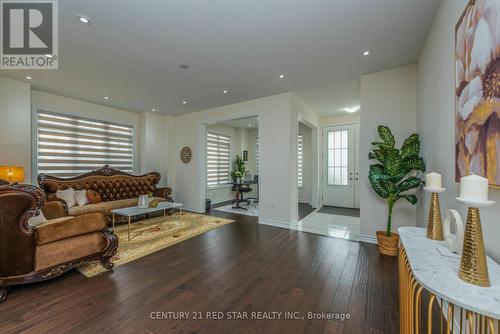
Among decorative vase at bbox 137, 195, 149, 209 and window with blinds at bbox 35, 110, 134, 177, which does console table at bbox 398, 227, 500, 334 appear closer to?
decorative vase at bbox 137, 195, 149, 209

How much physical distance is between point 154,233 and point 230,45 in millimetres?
3375

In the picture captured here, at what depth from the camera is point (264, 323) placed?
1.71 meters

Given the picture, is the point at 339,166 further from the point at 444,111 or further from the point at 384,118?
the point at 444,111

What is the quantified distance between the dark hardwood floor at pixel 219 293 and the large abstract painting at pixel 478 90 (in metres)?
1.40

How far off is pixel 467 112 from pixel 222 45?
2531 mm

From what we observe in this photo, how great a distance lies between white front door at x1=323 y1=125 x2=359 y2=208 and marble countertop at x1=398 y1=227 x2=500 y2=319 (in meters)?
5.08

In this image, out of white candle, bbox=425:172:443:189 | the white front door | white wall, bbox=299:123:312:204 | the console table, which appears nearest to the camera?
the console table

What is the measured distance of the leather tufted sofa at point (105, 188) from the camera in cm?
368

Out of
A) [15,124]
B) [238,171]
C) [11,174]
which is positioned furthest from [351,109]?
[15,124]

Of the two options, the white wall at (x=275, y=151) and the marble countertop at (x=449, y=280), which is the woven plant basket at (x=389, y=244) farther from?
the marble countertop at (x=449, y=280)

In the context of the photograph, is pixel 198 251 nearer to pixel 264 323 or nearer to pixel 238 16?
pixel 264 323

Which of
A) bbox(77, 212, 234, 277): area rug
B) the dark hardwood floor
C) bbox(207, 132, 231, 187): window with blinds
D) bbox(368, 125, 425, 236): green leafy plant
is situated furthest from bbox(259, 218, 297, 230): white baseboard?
bbox(207, 132, 231, 187): window with blinds

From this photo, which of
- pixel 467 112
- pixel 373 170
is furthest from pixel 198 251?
pixel 467 112

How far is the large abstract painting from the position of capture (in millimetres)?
1125
